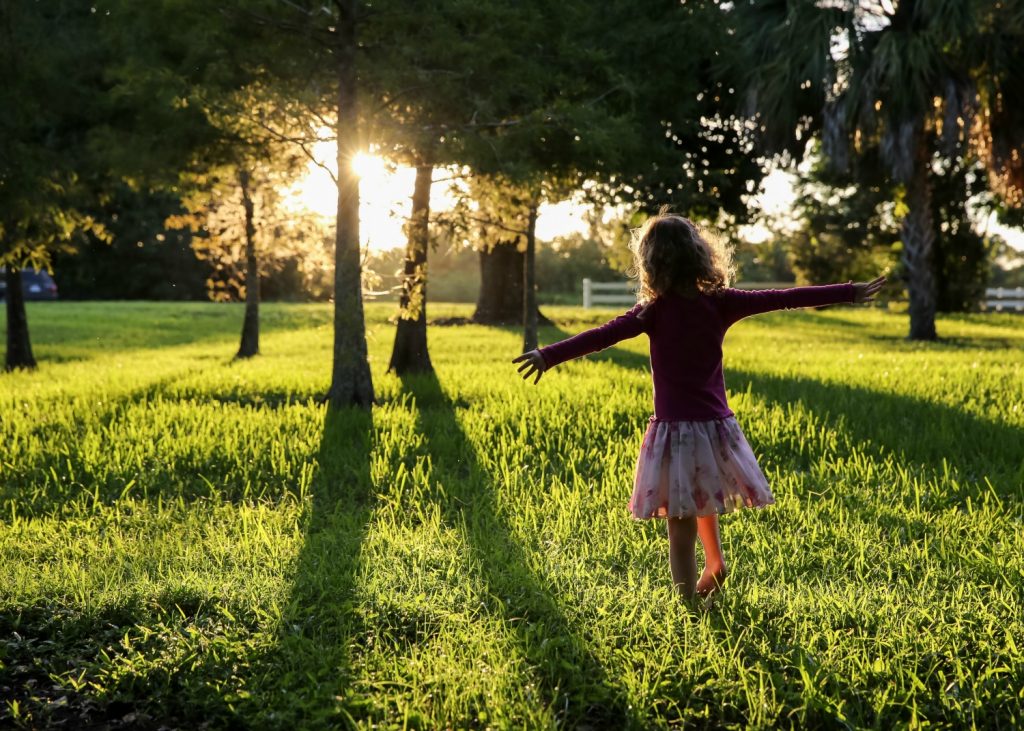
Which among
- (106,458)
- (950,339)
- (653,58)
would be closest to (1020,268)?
(950,339)

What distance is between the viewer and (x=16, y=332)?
1658 cm

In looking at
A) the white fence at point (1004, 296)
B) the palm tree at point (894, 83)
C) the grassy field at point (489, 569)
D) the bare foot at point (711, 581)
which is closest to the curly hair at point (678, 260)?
the bare foot at point (711, 581)

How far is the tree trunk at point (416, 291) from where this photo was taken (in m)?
11.2

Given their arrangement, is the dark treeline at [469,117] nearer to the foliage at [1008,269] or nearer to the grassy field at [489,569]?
the grassy field at [489,569]

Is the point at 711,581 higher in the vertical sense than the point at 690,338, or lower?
lower

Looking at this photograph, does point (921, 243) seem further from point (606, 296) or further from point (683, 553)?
point (606, 296)

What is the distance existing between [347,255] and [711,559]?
20.3ft

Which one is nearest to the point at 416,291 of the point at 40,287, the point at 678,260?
the point at 678,260

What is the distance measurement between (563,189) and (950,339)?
43.4 feet

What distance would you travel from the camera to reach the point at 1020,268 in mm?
80625

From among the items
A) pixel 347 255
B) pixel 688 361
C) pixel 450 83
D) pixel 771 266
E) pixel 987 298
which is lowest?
pixel 688 361

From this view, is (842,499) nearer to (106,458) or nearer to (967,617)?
(967,617)

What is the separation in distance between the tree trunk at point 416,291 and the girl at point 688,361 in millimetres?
6740

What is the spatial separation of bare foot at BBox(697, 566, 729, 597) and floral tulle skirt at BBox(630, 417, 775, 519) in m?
0.40
